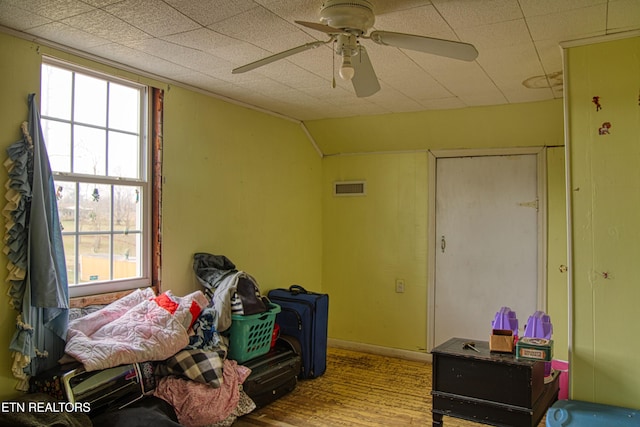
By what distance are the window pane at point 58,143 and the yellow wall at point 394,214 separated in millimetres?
2393

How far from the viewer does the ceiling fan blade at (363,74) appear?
219cm

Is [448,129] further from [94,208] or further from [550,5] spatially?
[94,208]

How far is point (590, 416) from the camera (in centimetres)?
240

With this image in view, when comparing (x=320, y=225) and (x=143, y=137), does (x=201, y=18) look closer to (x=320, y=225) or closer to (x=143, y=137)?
(x=143, y=137)

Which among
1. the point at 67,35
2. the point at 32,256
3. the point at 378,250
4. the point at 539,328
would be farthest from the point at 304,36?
the point at 378,250

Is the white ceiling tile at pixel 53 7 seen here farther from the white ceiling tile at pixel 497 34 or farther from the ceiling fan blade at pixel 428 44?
the white ceiling tile at pixel 497 34

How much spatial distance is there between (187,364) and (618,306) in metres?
2.27

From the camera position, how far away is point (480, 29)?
7.88 feet

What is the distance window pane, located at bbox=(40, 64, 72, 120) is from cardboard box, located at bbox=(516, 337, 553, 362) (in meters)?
2.68

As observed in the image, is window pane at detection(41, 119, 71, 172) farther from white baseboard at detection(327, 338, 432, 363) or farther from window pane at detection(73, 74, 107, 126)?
white baseboard at detection(327, 338, 432, 363)

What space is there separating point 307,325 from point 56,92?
231 cm

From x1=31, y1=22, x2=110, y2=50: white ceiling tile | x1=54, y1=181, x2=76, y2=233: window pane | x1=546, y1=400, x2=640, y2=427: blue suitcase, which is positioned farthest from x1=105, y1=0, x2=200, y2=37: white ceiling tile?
x1=546, y1=400, x2=640, y2=427: blue suitcase

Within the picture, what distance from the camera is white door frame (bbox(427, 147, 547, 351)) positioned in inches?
164

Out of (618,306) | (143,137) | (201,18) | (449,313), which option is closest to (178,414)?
(143,137)
